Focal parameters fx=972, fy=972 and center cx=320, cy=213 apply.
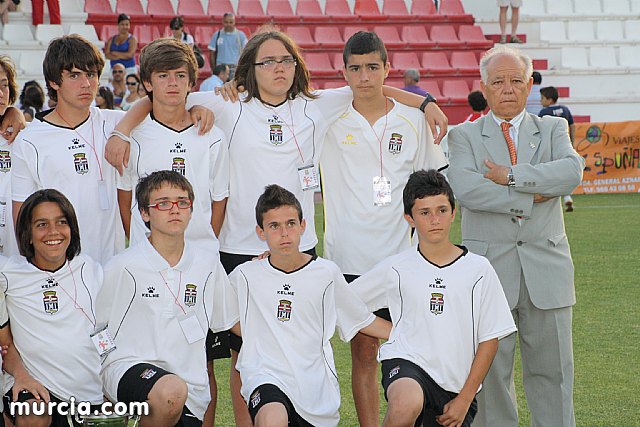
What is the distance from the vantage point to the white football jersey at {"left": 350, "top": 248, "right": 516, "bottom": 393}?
420cm

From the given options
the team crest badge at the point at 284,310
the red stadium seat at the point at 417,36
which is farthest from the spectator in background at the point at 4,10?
the team crest badge at the point at 284,310

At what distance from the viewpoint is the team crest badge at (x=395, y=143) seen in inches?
193

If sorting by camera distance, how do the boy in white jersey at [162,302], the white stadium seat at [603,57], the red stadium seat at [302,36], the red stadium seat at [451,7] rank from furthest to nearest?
the red stadium seat at [451,7] < the white stadium seat at [603,57] < the red stadium seat at [302,36] < the boy in white jersey at [162,302]

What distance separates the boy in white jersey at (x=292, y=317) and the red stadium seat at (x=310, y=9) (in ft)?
51.2

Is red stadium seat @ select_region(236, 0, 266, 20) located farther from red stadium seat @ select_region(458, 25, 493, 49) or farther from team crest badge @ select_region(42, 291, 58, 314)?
team crest badge @ select_region(42, 291, 58, 314)

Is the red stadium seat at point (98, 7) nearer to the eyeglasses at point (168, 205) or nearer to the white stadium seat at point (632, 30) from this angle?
the white stadium seat at point (632, 30)

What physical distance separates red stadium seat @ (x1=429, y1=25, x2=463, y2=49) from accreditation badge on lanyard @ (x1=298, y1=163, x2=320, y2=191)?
15.3 metres

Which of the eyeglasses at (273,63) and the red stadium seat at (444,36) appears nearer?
the eyeglasses at (273,63)

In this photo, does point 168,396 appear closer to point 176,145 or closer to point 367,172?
point 176,145

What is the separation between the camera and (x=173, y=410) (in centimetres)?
411

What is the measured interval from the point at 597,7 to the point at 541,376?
18.6 meters

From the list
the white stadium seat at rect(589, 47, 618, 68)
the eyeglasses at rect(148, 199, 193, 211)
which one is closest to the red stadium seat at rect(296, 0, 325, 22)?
the white stadium seat at rect(589, 47, 618, 68)

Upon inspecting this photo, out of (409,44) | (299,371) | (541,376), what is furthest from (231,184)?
(409,44)

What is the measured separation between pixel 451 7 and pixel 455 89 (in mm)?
2672
